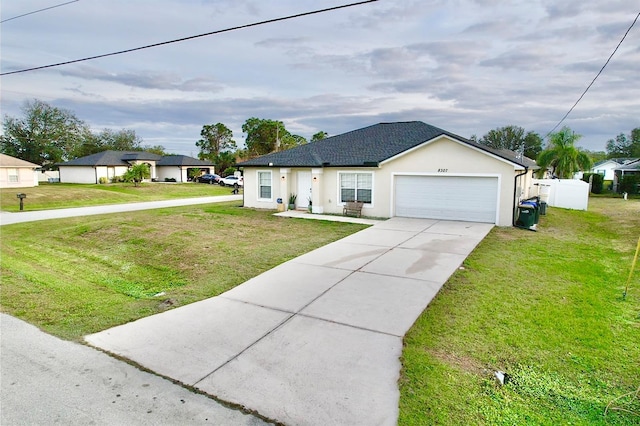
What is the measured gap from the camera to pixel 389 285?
7.52 metres

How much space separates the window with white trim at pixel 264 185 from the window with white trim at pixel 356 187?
451cm

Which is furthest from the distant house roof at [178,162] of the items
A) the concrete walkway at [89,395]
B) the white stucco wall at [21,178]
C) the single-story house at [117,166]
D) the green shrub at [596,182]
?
the concrete walkway at [89,395]

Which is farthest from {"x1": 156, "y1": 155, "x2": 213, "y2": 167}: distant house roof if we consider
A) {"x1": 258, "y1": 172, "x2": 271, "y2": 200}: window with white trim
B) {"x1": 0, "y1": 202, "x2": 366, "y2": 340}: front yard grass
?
{"x1": 0, "y1": 202, "x2": 366, "y2": 340}: front yard grass

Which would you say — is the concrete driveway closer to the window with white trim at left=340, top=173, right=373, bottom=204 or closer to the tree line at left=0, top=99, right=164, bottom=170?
the window with white trim at left=340, top=173, right=373, bottom=204

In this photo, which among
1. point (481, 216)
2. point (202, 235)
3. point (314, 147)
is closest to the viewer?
point (202, 235)

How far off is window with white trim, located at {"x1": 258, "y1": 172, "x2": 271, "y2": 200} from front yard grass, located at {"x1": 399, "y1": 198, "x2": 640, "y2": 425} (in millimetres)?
12979

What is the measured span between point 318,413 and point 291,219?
43.7ft

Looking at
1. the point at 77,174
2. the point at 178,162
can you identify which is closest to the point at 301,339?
the point at 178,162

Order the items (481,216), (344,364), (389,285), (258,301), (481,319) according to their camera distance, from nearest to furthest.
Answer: (344,364), (481,319), (258,301), (389,285), (481,216)

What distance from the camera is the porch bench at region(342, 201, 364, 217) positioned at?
680 inches

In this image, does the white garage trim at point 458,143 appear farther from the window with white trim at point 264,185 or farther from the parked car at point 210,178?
the parked car at point 210,178

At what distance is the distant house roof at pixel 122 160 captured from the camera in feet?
135

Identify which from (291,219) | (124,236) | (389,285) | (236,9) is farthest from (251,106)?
(389,285)

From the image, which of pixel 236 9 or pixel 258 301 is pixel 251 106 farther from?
pixel 258 301
